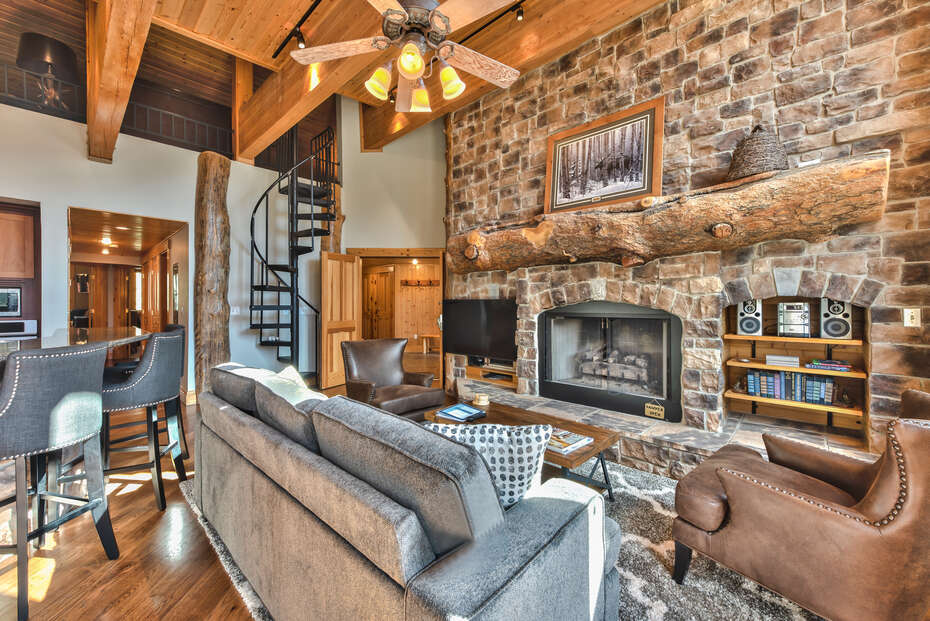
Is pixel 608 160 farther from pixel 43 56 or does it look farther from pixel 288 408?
pixel 43 56

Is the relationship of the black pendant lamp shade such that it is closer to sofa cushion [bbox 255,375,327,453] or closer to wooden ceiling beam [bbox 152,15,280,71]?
wooden ceiling beam [bbox 152,15,280,71]

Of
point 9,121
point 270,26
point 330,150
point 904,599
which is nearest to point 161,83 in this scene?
point 9,121

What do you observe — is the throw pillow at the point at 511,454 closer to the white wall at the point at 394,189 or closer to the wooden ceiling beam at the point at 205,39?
the wooden ceiling beam at the point at 205,39

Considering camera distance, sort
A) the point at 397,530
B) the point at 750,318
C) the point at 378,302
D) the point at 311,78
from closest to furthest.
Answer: the point at 397,530
the point at 750,318
the point at 311,78
the point at 378,302

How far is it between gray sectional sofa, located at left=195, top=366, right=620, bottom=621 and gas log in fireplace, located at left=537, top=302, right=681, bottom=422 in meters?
2.17

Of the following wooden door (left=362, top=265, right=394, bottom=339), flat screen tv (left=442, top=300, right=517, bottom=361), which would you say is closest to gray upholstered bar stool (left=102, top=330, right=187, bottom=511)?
flat screen tv (left=442, top=300, right=517, bottom=361)

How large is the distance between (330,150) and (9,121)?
312 cm

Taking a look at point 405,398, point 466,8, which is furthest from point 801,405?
point 466,8

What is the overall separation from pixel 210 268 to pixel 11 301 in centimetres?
196

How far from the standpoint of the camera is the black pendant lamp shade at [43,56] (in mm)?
3789

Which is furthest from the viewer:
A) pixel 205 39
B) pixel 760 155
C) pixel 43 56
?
pixel 43 56

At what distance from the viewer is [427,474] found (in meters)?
0.96

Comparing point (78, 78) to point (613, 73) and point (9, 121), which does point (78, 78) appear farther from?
point (613, 73)

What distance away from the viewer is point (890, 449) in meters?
1.23
